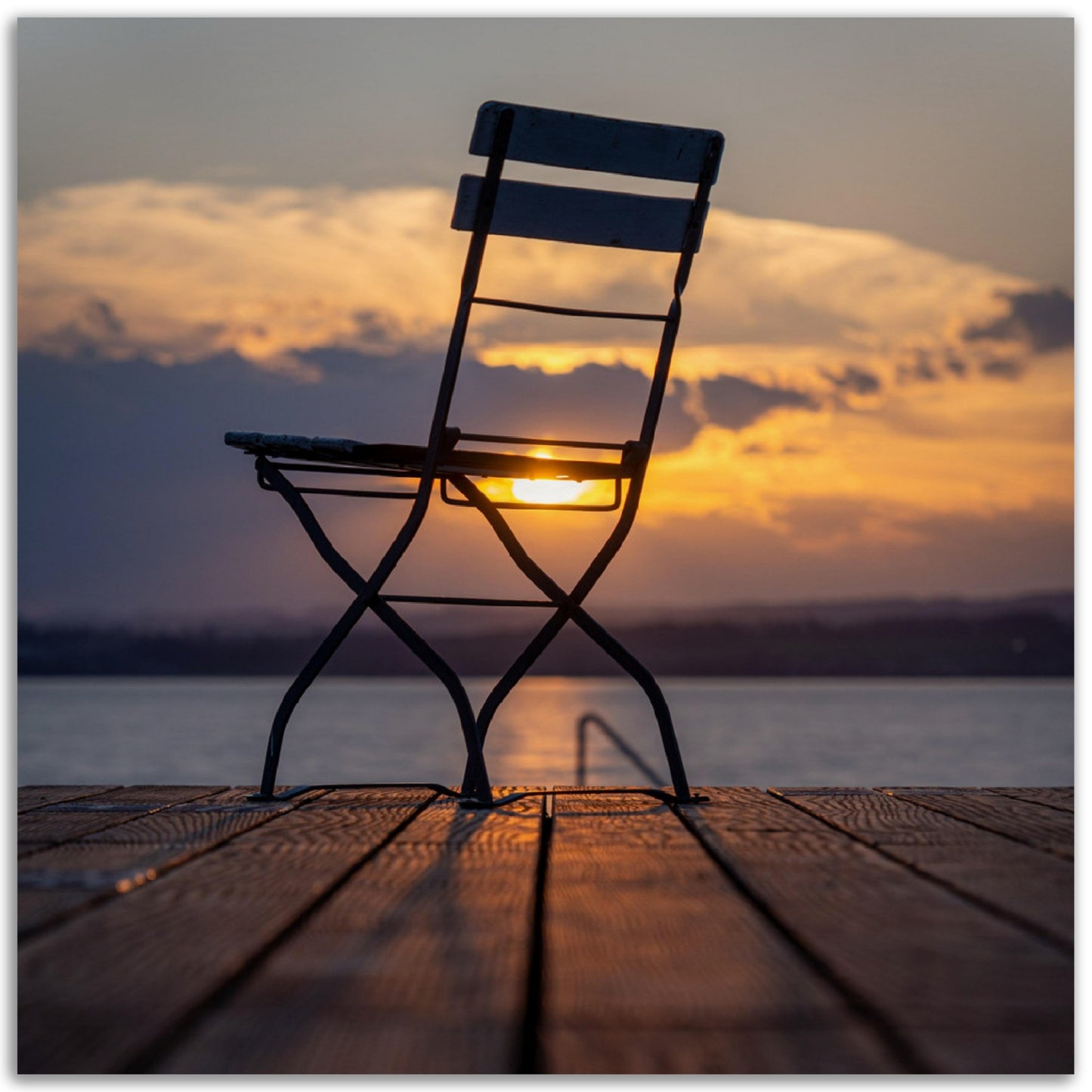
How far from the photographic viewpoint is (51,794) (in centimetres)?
301

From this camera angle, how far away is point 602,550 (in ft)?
9.23

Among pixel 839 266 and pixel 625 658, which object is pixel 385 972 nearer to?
pixel 625 658

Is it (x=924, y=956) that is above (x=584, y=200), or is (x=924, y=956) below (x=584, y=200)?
below

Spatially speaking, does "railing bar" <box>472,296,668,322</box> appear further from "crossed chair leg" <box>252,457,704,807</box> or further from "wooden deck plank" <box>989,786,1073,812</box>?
"wooden deck plank" <box>989,786,1073,812</box>

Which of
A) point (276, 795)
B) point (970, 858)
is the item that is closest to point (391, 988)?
point (970, 858)

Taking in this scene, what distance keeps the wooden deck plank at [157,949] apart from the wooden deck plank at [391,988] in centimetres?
4

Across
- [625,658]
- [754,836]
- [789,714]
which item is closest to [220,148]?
[625,658]

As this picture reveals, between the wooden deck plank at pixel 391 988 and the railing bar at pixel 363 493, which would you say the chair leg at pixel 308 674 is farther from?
the wooden deck plank at pixel 391 988

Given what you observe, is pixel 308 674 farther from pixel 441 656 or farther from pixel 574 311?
pixel 574 311

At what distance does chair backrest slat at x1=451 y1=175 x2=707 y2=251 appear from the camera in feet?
8.86

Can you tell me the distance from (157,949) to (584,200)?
1943 millimetres

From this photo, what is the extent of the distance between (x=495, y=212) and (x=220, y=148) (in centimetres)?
452

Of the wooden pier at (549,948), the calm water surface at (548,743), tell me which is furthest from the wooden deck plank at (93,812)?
the calm water surface at (548,743)

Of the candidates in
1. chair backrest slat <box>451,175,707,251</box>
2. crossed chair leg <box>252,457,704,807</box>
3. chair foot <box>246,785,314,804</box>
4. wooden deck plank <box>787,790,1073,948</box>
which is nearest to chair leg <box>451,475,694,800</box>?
crossed chair leg <box>252,457,704,807</box>
